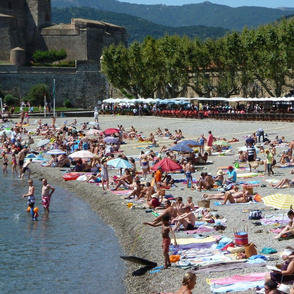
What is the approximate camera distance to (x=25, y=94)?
2817 inches

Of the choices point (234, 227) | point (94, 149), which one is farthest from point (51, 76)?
point (234, 227)

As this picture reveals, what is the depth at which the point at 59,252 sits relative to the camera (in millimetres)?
17672

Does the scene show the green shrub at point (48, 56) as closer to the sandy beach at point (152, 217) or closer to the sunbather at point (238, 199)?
the sandy beach at point (152, 217)

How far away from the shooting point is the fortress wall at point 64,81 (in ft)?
235

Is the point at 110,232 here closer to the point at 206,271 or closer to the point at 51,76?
the point at 206,271

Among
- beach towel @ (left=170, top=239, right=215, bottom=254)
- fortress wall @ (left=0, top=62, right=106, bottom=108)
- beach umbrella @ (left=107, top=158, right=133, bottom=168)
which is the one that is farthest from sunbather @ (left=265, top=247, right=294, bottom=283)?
fortress wall @ (left=0, top=62, right=106, bottom=108)

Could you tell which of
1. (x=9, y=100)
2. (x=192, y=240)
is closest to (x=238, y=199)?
(x=192, y=240)

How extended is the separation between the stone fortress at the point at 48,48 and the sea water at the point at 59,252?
48.5 m

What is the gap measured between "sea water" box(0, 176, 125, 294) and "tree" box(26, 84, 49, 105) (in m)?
44.8

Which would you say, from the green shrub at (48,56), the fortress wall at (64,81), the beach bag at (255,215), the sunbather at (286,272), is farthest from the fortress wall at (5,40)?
the sunbather at (286,272)

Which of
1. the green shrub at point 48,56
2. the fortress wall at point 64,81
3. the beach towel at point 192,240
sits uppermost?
the green shrub at point 48,56

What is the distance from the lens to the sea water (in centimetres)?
1481

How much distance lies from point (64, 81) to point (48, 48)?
295 inches

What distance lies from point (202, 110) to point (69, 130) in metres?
14.3
